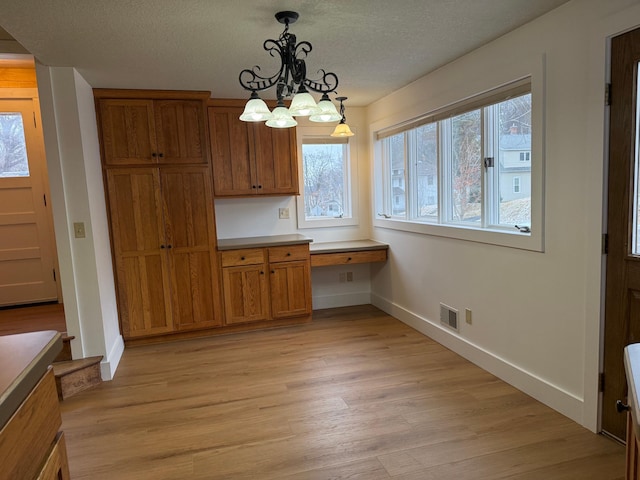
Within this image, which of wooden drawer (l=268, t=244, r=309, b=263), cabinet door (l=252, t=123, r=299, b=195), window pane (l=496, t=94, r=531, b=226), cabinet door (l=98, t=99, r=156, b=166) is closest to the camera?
window pane (l=496, t=94, r=531, b=226)

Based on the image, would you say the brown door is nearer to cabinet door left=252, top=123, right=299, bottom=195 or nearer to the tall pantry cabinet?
cabinet door left=252, top=123, right=299, bottom=195

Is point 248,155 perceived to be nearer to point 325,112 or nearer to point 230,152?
point 230,152

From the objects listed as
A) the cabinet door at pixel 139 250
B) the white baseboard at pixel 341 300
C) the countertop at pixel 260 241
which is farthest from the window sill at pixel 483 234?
the cabinet door at pixel 139 250

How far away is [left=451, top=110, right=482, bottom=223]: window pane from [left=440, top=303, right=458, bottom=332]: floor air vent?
2.43 ft

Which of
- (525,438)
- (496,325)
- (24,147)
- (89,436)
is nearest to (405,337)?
(496,325)

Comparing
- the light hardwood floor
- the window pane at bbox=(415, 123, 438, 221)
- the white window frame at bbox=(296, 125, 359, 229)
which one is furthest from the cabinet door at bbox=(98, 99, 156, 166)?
the window pane at bbox=(415, 123, 438, 221)

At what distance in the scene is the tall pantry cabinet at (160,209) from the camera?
362 cm

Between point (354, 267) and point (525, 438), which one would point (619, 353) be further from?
point (354, 267)

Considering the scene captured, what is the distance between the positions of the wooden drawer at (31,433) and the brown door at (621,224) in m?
2.42

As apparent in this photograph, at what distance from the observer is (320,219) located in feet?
15.6

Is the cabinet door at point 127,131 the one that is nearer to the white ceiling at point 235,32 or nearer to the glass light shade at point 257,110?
the white ceiling at point 235,32

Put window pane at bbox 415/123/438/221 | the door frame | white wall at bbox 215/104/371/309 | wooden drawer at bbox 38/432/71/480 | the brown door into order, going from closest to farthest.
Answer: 1. wooden drawer at bbox 38/432/71/480
2. the brown door
3. window pane at bbox 415/123/438/221
4. the door frame
5. white wall at bbox 215/104/371/309

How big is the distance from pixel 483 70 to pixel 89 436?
11.1ft

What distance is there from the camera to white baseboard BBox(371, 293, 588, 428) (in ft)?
7.82
